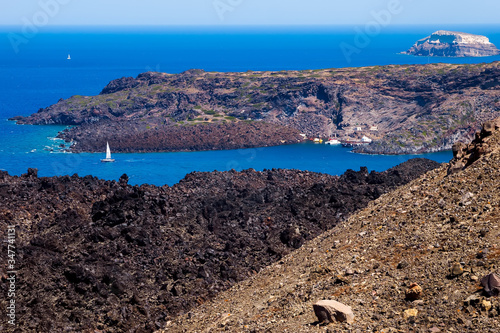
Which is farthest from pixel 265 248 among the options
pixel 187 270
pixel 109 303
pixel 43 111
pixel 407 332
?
pixel 43 111

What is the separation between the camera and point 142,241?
102 ft

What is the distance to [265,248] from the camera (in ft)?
105

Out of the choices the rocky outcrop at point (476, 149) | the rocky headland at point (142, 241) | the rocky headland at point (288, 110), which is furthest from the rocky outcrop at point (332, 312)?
the rocky headland at point (288, 110)

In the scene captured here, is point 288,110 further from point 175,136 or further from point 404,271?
point 404,271

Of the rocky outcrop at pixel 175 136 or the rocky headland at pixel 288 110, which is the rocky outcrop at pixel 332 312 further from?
the rocky outcrop at pixel 175 136

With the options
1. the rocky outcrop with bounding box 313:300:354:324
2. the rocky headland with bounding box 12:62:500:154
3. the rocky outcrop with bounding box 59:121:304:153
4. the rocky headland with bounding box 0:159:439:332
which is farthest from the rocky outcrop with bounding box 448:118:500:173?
the rocky outcrop with bounding box 59:121:304:153

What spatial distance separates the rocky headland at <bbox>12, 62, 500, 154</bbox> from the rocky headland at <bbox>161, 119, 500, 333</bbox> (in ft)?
251

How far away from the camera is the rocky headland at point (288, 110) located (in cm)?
10162

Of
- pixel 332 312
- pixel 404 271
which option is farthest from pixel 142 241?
pixel 332 312

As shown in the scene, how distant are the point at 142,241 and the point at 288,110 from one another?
8968 cm

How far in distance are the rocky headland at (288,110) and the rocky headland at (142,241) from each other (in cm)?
5430

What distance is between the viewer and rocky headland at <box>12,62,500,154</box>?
101625mm

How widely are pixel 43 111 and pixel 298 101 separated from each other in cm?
5256

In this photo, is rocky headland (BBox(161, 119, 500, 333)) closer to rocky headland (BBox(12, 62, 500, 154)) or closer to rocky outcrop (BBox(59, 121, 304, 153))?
rocky headland (BBox(12, 62, 500, 154))
